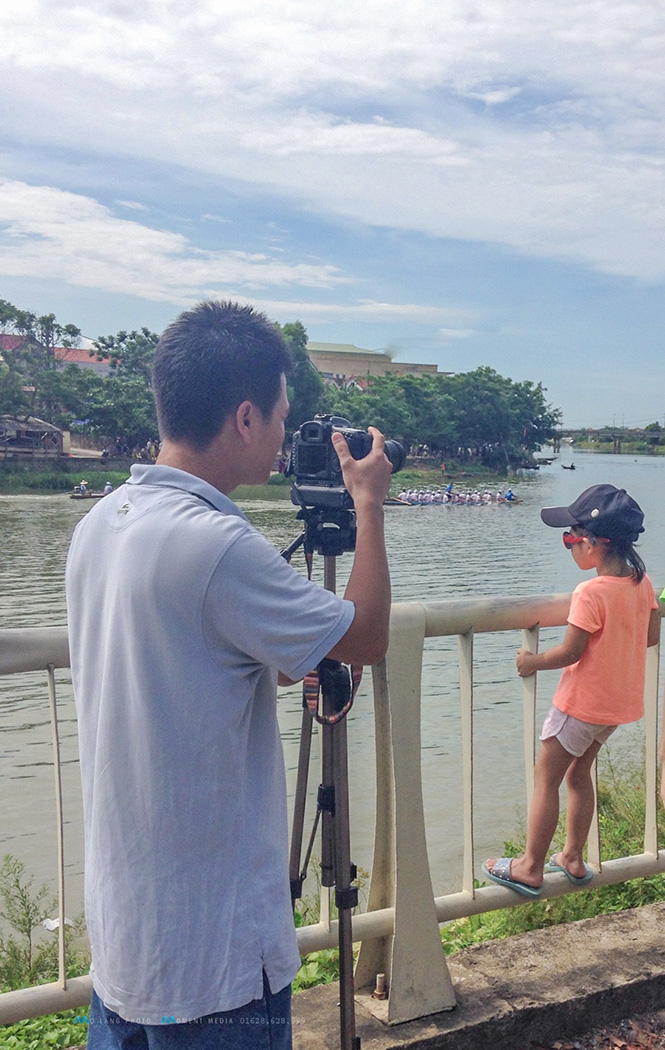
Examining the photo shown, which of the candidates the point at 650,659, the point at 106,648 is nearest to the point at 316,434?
the point at 106,648

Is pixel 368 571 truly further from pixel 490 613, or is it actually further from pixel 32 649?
pixel 490 613

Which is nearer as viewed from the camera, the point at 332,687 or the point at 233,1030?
the point at 233,1030

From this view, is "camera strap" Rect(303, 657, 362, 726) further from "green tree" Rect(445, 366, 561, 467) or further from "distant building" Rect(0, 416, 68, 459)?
"green tree" Rect(445, 366, 561, 467)

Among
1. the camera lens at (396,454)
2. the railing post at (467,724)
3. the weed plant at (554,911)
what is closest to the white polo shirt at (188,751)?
the camera lens at (396,454)

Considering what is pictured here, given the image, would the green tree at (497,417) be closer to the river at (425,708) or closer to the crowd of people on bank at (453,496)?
the crowd of people on bank at (453,496)

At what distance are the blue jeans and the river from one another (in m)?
0.88

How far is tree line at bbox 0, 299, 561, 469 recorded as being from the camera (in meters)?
70.6

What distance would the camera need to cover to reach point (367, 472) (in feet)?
5.53

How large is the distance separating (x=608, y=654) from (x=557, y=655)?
6.0 inches

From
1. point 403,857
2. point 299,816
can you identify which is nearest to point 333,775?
point 299,816

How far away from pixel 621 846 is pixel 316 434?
3.01 m

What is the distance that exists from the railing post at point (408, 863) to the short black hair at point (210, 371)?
3.44 feet

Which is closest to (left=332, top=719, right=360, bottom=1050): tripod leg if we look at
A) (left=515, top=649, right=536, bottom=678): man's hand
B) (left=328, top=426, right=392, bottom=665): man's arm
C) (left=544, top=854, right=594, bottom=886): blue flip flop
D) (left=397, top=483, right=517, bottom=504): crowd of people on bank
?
(left=328, top=426, right=392, bottom=665): man's arm

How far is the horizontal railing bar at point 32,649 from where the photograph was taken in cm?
207
